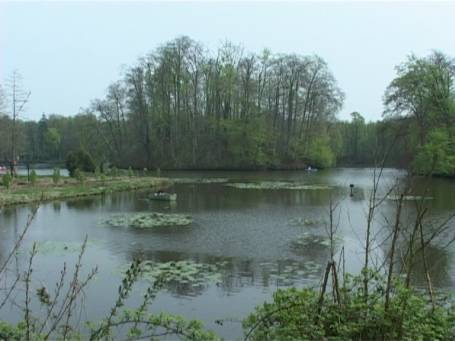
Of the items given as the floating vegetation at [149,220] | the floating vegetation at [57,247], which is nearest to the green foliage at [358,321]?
the floating vegetation at [57,247]

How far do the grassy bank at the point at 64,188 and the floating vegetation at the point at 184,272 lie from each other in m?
11.6

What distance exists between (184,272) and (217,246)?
3.03 meters

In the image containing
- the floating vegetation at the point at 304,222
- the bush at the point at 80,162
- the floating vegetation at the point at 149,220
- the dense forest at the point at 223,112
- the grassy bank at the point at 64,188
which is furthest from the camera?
the dense forest at the point at 223,112

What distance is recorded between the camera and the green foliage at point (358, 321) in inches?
166

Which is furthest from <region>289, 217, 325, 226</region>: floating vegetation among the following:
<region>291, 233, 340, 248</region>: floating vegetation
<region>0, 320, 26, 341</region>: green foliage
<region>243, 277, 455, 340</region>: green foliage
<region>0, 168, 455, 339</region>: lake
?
<region>0, 320, 26, 341</region>: green foliage

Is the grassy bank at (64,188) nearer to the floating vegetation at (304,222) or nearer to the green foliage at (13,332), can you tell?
the floating vegetation at (304,222)

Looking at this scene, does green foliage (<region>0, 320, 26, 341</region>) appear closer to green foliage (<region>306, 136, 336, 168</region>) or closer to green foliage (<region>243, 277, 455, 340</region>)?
green foliage (<region>243, 277, 455, 340</region>)

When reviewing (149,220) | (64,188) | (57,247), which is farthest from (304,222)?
(64,188)

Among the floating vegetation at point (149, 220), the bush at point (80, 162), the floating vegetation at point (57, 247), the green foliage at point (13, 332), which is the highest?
the bush at point (80, 162)

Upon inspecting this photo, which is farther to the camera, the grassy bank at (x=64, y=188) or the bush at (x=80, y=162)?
the bush at (x=80, y=162)

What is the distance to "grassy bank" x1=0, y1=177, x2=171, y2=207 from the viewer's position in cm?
2283

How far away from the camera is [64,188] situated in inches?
1078

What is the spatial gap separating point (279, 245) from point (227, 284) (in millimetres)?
4014

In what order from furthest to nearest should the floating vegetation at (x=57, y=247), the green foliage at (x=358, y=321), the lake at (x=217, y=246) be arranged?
the floating vegetation at (x=57, y=247) → the lake at (x=217, y=246) → the green foliage at (x=358, y=321)
